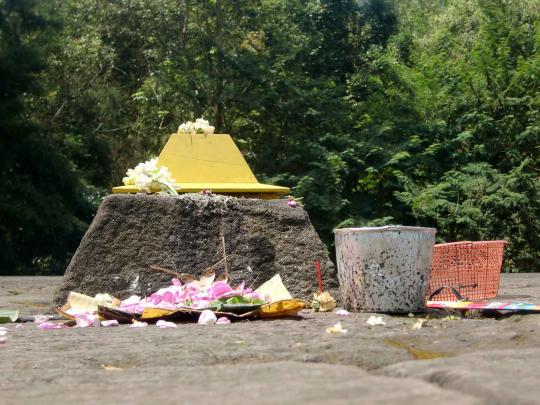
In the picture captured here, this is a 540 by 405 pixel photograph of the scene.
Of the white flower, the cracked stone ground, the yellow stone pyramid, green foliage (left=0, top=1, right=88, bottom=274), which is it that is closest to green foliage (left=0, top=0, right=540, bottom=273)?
green foliage (left=0, top=1, right=88, bottom=274)

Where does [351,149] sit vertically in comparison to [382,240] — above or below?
above

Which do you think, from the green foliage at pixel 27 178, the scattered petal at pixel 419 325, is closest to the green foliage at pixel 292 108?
the green foliage at pixel 27 178

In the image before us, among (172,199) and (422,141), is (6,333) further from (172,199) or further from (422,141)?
(422,141)

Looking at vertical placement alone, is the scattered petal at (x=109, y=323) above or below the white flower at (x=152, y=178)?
below

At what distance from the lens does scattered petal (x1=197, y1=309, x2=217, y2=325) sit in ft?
13.6

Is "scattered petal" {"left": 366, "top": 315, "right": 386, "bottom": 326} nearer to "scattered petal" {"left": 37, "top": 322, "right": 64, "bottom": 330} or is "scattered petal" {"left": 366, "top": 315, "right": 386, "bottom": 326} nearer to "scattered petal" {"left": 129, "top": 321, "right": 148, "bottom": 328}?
"scattered petal" {"left": 129, "top": 321, "right": 148, "bottom": 328}

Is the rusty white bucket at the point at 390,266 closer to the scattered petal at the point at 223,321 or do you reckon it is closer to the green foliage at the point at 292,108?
the scattered petal at the point at 223,321

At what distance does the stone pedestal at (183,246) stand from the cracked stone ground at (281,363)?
0.83 metres

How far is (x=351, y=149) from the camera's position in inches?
504

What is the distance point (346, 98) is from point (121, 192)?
9.17m

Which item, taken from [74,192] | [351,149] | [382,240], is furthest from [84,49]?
[382,240]

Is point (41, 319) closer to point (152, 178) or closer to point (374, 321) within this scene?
point (152, 178)

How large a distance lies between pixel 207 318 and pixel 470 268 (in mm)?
2552

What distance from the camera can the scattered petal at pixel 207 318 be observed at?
415cm
